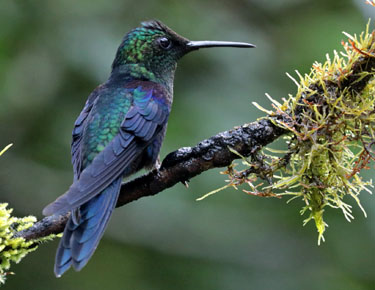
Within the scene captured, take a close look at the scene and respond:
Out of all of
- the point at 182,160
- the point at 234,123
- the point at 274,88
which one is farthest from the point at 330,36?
the point at 182,160

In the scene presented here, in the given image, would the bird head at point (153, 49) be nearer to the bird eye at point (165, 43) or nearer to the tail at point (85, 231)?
the bird eye at point (165, 43)

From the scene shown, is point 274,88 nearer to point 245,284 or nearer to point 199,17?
point 199,17

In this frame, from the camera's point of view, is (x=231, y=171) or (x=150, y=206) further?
(x=150, y=206)

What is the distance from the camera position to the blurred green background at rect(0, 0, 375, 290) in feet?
15.4

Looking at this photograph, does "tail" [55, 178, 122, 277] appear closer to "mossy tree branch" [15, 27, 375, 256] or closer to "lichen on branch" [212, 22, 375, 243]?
"mossy tree branch" [15, 27, 375, 256]

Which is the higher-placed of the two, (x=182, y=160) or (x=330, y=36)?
(x=330, y=36)

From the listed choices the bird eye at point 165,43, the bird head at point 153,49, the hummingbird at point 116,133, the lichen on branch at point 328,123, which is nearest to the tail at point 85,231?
the hummingbird at point 116,133

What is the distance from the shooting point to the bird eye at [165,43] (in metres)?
4.31

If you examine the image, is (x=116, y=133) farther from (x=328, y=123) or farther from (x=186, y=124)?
(x=328, y=123)

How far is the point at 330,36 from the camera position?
4.72 meters

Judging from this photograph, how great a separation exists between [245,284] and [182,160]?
7.09 feet

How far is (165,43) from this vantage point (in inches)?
170

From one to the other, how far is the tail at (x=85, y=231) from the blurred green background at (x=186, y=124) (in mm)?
1232

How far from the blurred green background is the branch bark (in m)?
1.41
